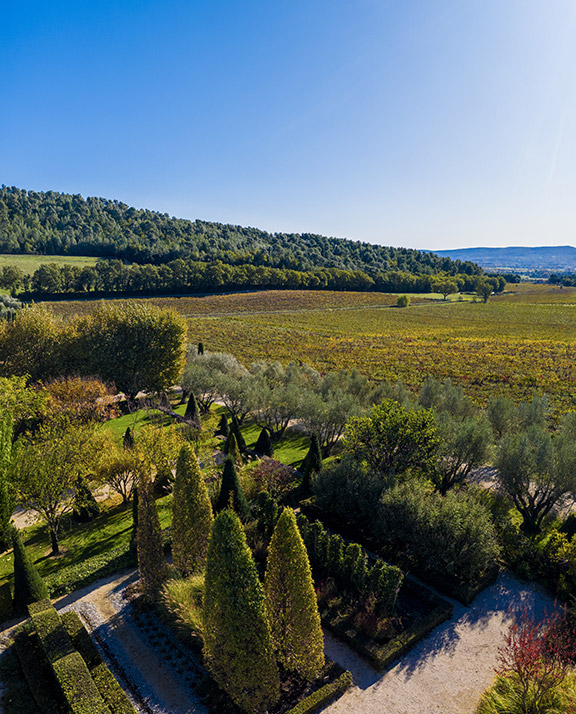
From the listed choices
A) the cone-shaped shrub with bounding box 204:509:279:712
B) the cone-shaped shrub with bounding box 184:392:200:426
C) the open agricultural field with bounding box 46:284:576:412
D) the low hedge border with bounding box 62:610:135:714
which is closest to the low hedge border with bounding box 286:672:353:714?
the cone-shaped shrub with bounding box 204:509:279:712

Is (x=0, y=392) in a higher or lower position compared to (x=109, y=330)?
lower

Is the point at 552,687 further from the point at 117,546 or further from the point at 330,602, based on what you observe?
the point at 117,546

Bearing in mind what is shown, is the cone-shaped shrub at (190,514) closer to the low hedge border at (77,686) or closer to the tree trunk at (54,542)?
the low hedge border at (77,686)

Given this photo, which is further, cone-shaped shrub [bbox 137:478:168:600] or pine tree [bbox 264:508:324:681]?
cone-shaped shrub [bbox 137:478:168:600]

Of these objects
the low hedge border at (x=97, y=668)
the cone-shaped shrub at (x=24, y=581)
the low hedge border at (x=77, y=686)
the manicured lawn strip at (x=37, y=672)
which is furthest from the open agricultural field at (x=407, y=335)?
the manicured lawn strip at (x=37, y=672)

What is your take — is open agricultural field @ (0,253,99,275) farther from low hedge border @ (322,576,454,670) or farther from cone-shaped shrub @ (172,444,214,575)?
low hedge border @ (322,576,454,670)

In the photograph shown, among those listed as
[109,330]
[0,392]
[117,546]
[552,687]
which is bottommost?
[117,546]

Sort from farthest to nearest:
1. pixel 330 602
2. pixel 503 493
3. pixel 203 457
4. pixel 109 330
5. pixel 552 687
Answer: pixel 109 330, pixel 203 457, pixel 503 493, pixel 330 602, pixel 552 687

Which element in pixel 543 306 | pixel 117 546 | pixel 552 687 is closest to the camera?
pixel 552 687

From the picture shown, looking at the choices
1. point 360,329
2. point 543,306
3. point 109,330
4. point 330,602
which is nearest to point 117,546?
point 330,602
